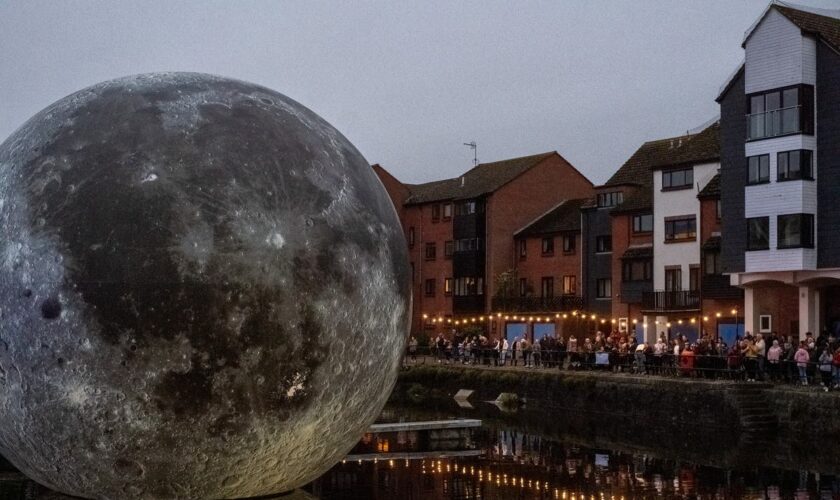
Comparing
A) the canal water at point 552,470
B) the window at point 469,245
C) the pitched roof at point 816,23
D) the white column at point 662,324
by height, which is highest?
the pitched roof at point 816,23

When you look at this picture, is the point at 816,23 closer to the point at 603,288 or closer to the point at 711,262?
the point at 711,262

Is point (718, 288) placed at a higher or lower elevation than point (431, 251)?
lower

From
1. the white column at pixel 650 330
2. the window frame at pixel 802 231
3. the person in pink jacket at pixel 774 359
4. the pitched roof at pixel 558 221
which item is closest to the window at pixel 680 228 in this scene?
the white column at pixel 650 330

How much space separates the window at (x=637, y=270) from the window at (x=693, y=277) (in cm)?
334

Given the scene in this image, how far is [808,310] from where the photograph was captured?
1860 inches

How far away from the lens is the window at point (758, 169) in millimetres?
48125

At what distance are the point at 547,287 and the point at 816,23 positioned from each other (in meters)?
29.5

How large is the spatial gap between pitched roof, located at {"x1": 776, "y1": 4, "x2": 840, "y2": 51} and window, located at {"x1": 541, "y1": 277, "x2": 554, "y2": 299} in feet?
92.5

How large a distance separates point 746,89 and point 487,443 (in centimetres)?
2375

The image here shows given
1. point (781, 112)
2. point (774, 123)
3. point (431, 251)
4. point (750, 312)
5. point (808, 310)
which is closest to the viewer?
point (808, 310)

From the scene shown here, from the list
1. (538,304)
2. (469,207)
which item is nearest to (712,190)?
(538,304)

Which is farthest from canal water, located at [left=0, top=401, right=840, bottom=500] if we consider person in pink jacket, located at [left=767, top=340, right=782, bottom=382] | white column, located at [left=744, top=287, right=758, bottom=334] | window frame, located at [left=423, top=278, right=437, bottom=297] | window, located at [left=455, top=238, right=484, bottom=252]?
window frame, located at [left=423, top=278, right=437, bottom=297]

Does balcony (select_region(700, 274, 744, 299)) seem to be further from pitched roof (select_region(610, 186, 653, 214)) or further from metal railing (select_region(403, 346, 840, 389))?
metal railing (select_region(403, 346, 840, 389))

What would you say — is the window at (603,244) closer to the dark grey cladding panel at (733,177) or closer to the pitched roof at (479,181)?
the pitched roof at (479,181)
